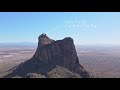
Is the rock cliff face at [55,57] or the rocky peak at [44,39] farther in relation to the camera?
the rock cliff face at [55,57]

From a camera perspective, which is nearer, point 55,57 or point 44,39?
point 44,39

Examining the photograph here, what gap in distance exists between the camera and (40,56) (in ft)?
82.8

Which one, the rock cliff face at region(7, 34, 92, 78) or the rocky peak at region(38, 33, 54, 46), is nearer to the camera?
the rocky peak at region(38, 33, 54, 46)

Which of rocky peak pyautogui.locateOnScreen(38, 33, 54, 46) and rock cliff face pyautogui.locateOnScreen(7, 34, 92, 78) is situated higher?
rocky peak pyautogui.locateOnScreen(38, 33, 54, 46)

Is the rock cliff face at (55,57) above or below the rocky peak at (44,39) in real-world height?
below

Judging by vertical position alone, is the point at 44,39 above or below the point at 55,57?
above
